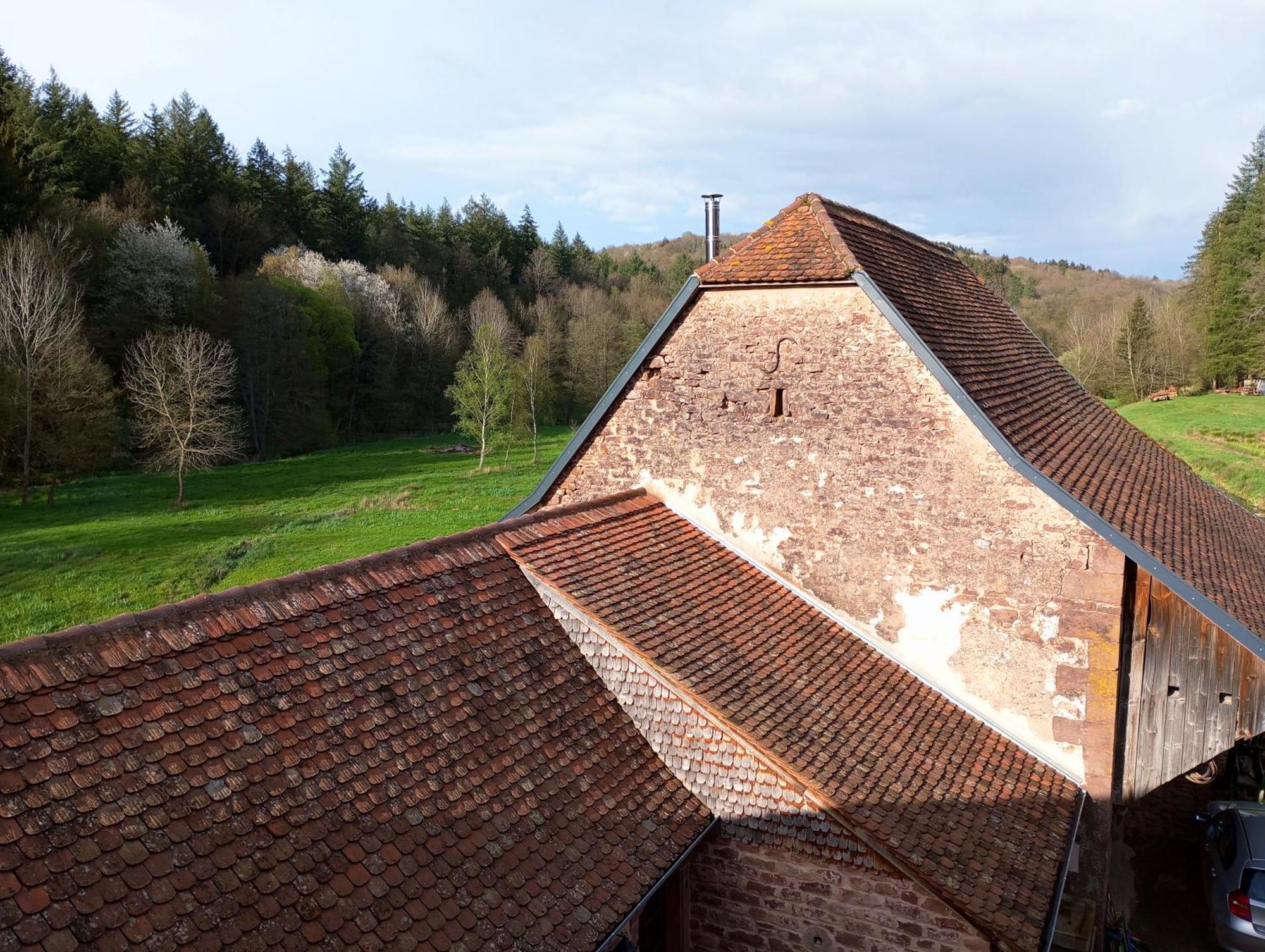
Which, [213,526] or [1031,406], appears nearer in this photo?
[1031,406]

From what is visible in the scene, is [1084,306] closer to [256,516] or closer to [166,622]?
[256,516]

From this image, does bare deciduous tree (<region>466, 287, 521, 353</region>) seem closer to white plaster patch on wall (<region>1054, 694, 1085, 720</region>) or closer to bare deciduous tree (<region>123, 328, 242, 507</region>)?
bare deciduous tree (<region>123, 328, 242, 507</region>)

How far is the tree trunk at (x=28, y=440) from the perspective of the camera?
2588cm

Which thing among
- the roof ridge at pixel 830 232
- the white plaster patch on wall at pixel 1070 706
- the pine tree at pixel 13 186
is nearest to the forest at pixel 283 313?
the pine tree at pixel 13 186

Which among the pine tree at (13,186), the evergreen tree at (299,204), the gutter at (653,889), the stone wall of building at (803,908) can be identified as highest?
the evergreen tree at (299,204)

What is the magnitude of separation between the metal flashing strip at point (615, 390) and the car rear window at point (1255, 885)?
880 centimetres

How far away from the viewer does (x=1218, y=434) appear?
33344 mm

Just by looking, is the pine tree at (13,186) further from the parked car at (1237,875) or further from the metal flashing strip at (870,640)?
the parked car at (1237,875)

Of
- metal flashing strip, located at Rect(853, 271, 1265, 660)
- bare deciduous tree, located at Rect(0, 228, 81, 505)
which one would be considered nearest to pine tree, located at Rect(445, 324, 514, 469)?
bare deciduous tree, located at Rect(0, 228, 81, 505)

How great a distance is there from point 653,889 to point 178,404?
3012 centimetres

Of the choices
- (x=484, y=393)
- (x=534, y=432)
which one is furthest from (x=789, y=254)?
(x=534, y=432)

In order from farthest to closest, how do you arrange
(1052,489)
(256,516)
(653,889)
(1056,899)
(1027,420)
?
1. (256,516)
2. (1027,420)
3. (1052,489)
4. (1056,899)
5. (653,889)

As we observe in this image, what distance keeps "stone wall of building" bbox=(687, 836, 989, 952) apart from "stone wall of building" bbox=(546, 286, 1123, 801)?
2978 mm

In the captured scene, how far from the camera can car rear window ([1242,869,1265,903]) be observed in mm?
8453
